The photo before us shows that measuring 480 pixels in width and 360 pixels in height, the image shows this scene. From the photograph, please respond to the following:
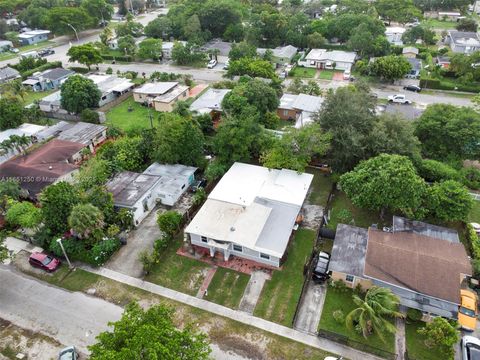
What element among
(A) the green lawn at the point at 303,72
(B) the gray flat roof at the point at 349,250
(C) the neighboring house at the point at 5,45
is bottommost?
(C) the neighboring house at the point at 5,45

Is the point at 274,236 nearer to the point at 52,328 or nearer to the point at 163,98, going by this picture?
the point at 52,328

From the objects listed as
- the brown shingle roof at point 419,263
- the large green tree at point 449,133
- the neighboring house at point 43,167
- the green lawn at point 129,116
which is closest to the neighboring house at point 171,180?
the neighboring house at point 43,167

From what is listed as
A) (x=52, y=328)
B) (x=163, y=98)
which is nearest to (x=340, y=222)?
(x=52, y=328)

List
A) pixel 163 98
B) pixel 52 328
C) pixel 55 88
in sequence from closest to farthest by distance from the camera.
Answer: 1. pixel 52 328
2. pixel 163 98
3. pixel 55 88

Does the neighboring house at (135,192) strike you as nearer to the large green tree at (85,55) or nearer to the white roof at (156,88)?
the white roof at (156,88)

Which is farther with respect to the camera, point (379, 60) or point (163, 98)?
point (379, 60)

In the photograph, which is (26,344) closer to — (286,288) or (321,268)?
(286,288)
